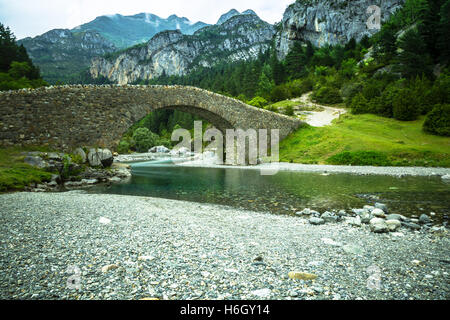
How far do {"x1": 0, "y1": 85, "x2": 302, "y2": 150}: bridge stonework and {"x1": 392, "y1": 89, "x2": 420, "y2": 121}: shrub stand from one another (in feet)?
65.5

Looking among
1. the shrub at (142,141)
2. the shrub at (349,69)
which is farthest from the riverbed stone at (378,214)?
the shrub at (142,141)

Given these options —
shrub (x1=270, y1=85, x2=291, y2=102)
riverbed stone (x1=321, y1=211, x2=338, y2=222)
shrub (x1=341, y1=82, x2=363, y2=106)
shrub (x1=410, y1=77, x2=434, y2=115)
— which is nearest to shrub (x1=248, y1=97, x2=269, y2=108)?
shrub (x1=270, y1=85, x2=291, y2=102)

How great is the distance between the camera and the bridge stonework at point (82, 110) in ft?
42.5

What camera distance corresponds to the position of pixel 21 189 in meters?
9.25

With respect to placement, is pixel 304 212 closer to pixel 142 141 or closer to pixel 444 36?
pixel 444 36

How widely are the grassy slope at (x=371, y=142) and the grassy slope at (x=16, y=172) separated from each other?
61.9 feet

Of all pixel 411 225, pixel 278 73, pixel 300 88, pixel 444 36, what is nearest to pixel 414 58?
pixel 444 36

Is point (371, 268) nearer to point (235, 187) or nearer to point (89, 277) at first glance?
point (89, 277)

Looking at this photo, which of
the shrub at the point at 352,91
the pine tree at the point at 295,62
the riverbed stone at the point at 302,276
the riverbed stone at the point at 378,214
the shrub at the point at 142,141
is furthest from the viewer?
the pine tree at the point at 295,62

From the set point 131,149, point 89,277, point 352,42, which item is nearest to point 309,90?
point 352,42

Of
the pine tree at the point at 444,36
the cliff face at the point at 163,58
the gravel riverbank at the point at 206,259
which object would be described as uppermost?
the cliff face at the point at 163,58

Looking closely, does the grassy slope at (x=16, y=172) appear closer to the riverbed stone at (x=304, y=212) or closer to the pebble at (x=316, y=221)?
the riverbed stone at (x=304, y=212)
